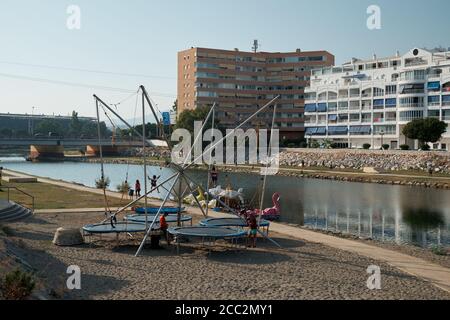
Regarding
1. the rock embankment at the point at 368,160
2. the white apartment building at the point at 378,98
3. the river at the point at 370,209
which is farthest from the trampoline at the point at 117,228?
the white apartment building at the point at 378,98

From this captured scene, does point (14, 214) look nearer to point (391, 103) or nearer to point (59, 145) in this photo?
point (391, 103)

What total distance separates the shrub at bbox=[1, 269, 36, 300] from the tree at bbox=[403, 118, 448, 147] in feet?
280

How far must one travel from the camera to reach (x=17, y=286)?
14.6m

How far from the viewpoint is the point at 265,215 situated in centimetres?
3988

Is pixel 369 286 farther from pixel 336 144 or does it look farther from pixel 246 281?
pixel 336 144

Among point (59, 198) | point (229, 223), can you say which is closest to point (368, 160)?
point (59, 198)

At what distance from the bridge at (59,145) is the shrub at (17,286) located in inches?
4336

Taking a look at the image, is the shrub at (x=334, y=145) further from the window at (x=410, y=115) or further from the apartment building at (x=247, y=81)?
the apartment building at (x=247, y=81)

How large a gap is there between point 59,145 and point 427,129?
87906 millimetres

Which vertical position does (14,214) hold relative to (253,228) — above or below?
below

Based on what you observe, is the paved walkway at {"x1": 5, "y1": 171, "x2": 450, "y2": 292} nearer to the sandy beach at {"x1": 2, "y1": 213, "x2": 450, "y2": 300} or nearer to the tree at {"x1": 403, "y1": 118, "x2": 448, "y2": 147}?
the sandy beach at {"x1": 2, "y1": 213, "x2": 450, "y2": 300}

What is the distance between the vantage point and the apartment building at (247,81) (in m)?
147
